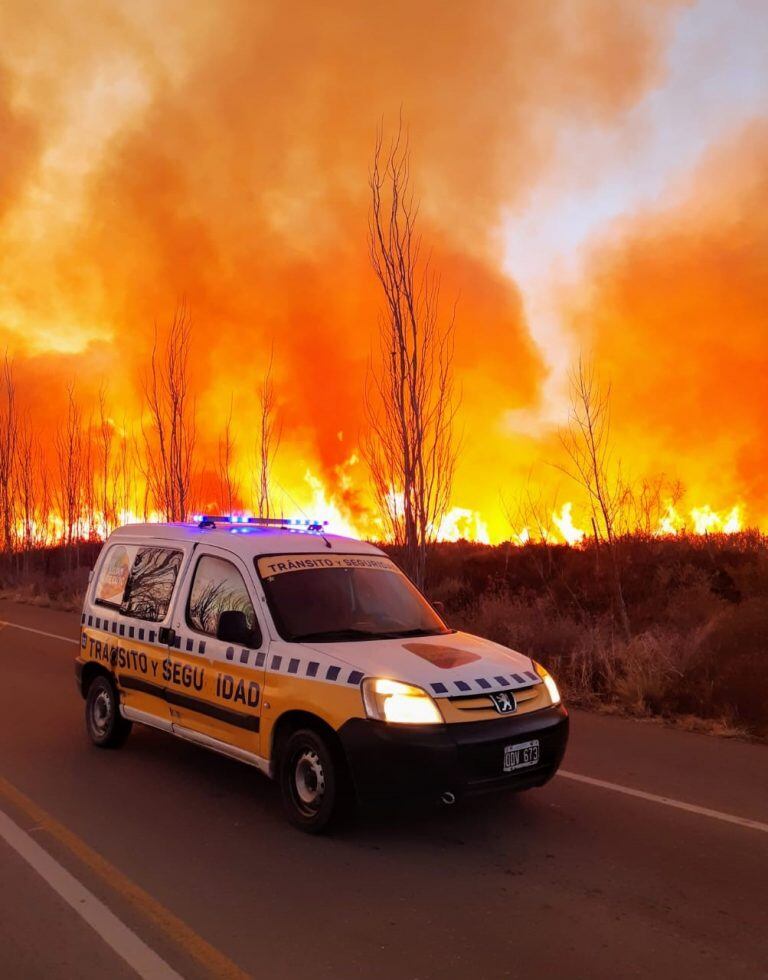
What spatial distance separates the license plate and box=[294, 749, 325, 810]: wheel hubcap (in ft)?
3.61

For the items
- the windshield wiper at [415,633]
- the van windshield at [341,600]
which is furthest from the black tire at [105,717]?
the windshield wiper at [415,633]

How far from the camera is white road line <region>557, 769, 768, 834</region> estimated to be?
544cm

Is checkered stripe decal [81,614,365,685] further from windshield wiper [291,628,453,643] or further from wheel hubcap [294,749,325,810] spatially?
wheel hubcap [294,749,325,810]

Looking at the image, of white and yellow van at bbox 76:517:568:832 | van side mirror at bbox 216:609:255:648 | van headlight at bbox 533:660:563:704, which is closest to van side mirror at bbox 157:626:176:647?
white and yellow van at bbox 76:517:568:832

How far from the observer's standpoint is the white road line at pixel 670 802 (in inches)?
214

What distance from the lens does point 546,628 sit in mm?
11820

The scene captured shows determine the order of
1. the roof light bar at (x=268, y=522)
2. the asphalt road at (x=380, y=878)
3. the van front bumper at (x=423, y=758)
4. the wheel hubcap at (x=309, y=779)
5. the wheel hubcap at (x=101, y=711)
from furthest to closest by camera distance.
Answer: the wheel hubcap at (x=101, y=711) → the roof light bar at (x=268, y=522) → the wheel hubcap at (x=309, y=779) → the van front bumper at (x=423, y=758) → the asphalt road at (x=380, y=878)

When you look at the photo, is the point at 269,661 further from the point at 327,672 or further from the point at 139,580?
the point at 139,580

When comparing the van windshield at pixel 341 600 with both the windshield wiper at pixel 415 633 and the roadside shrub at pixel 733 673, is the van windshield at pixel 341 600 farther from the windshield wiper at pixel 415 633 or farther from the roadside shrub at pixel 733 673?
the roadside shrub at pixel 733 673

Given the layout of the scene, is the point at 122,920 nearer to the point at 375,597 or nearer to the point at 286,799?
the point at 286,799

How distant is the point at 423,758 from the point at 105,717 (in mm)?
3683

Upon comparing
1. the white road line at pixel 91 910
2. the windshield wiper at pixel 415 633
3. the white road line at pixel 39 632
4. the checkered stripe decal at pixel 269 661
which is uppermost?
the windshield wiper at pixel 415 633

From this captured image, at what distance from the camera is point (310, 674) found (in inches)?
203

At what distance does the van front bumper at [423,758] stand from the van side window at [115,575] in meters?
3.20
